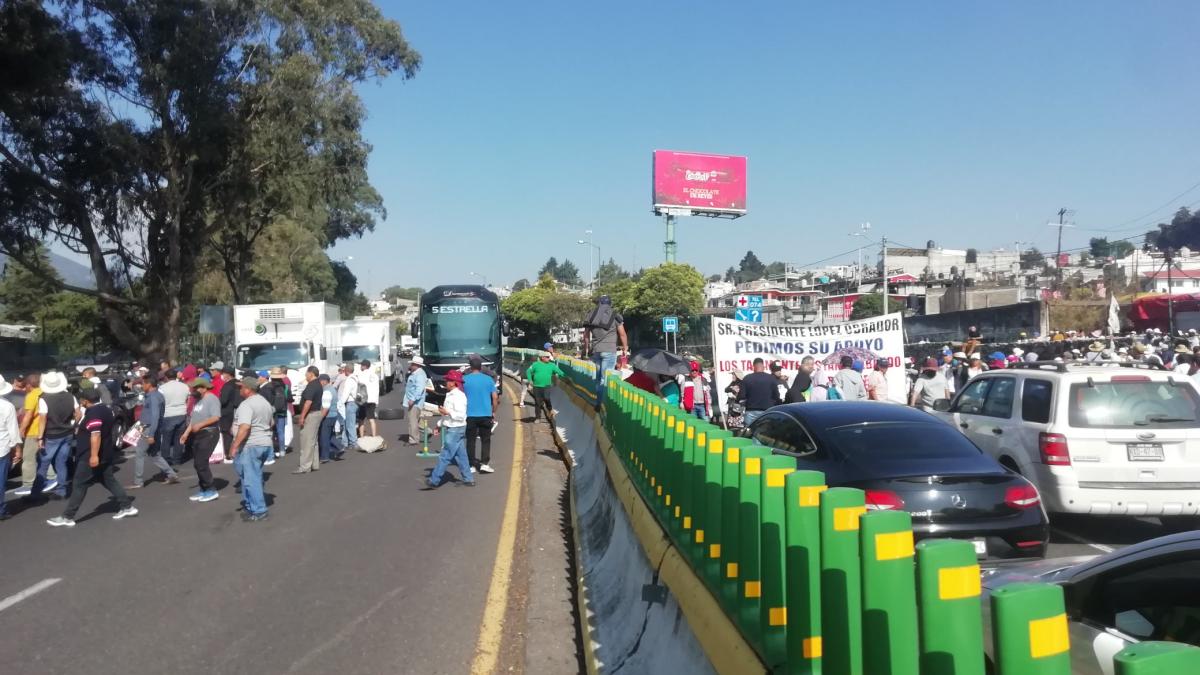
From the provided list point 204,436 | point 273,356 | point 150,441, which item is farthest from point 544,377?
point 204,436

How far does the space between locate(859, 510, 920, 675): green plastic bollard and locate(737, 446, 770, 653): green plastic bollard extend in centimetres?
106

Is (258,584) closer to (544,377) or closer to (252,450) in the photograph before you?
(252,450)

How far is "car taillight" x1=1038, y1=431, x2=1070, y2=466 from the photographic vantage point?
862 centimetres

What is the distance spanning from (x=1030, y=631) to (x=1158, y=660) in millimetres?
308

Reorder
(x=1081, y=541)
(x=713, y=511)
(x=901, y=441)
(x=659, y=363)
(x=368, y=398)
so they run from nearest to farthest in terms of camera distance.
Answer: (x=713, y=511) → (x=901, y=441) → (x=1081, y=541) → (x=659, y=363) → (x=368, y=398)

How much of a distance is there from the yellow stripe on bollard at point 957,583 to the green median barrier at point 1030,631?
0.90ft

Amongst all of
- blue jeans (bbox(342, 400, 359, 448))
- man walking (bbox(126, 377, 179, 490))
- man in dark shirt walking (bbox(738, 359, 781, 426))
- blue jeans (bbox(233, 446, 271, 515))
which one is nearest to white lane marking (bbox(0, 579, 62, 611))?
blue jeans (bbox(233, 446, 271, 515))

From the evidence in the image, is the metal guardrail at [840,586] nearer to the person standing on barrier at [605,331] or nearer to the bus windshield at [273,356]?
the person standing on barrier at [605,331]

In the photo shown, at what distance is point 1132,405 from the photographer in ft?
28.6

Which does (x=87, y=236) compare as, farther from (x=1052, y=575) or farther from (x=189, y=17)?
(x=1052, y=575)

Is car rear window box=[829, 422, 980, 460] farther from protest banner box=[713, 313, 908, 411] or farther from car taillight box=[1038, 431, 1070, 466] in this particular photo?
protest banner box=[713, 313, 908, 411]

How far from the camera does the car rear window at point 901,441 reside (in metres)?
7.11

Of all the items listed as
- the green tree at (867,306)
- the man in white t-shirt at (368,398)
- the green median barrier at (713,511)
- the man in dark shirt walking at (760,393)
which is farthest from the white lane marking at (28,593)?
the green tree at (867,306)

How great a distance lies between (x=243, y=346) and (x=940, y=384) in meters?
21.1
